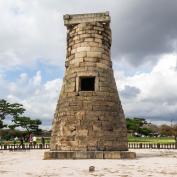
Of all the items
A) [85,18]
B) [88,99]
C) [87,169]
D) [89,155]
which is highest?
[85,18]

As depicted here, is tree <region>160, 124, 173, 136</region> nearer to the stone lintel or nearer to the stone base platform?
the stone lintel

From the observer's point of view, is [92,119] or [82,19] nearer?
[92,119]

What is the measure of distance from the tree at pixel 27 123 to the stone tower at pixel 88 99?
89.2ft

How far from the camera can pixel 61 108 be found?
16609mm

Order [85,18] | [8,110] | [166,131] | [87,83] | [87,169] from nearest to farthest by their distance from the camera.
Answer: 1. [87,169]
2. [85,18]
3. [87,83]
4. [8,110]
5. [166,131]

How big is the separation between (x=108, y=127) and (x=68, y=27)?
17.7ft

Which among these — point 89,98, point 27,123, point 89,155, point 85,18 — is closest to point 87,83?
point 89,98

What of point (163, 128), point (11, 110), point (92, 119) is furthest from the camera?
point (163, 128)

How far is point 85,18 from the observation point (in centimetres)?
1712

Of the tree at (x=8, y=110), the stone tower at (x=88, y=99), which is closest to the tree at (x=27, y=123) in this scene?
the tree at (x=8, y=110)

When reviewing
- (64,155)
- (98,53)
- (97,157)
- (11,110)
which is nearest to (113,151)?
(97,157)

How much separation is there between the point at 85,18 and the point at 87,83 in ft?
10.1

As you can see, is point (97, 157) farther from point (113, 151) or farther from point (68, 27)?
point (68, 27)

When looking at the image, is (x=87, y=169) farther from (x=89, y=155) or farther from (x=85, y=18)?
(x=85, y=18)
